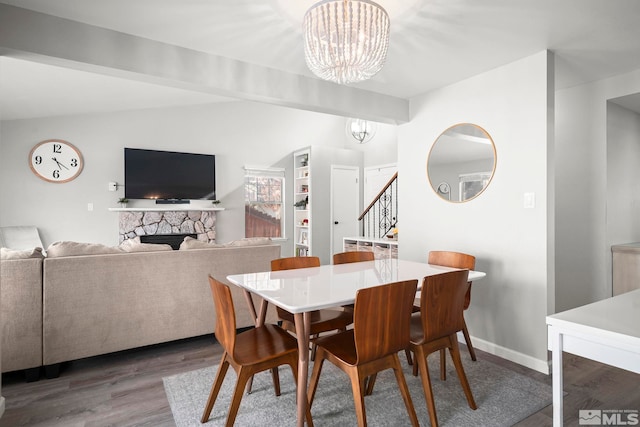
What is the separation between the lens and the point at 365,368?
1703 millimetres

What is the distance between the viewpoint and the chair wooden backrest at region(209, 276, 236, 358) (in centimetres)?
164

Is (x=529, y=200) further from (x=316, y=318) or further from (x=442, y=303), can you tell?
(x=316, y=318)

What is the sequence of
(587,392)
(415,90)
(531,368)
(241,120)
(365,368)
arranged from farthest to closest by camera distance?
(241,120) → (415,90) → (531,368) → (587,392) → (365,368)

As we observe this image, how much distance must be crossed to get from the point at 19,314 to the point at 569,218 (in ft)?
15.0

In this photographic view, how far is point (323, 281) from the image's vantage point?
7.06 feet

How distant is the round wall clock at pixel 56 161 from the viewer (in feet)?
17.1

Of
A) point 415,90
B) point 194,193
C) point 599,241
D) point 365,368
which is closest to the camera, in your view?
point 365,368

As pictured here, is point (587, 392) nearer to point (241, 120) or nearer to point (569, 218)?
→ point (569, 218)

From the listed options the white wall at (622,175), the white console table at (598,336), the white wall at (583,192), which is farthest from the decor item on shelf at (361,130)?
the white console table at (598,336)

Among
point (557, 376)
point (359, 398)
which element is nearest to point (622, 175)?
point (557, 376)

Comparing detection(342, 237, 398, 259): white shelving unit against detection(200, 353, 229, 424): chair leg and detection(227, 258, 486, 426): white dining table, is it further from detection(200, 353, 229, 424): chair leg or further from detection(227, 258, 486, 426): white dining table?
detection(200, 353, 229, 424): chair leg

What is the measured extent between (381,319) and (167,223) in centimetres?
520

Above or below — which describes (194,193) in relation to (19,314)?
above

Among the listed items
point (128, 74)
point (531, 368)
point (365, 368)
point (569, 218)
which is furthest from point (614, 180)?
point (128, 74)
